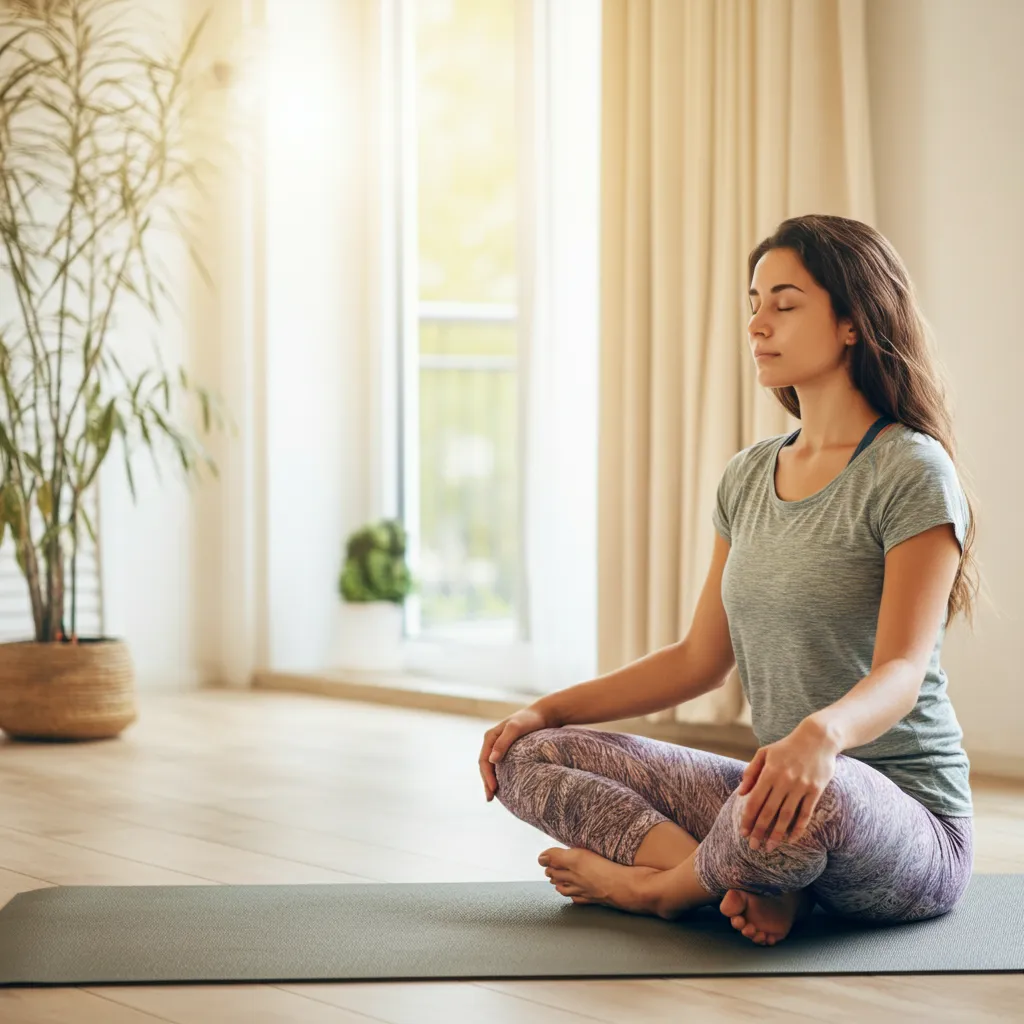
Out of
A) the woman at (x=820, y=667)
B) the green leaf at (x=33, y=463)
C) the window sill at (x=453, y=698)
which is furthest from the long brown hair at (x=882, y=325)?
the green leaf at (x=33, y=463)

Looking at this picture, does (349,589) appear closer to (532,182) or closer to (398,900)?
(532,182)

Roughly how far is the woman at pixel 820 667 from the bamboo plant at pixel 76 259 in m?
1.93

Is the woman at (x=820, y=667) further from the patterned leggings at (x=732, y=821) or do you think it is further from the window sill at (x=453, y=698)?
the window sill at (x=453, y=698)

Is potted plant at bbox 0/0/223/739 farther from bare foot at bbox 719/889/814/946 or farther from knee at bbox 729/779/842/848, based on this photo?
knee at bbox 729/779/842/848

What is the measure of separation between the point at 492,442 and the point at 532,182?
2.97ft

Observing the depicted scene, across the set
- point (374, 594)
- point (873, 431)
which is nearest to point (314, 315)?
point (374, 594)

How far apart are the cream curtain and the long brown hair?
1.35 metres

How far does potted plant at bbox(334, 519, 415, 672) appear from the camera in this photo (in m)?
4.52

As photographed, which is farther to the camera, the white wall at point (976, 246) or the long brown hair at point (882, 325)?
the white wall at point (976, 246)

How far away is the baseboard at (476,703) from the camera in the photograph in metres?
3.16

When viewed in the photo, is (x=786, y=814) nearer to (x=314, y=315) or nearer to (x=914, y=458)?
(x=914, y=458)

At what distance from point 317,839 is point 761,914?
936mm

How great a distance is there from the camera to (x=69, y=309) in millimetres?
4285

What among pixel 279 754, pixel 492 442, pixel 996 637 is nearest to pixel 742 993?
pixel 996 637
